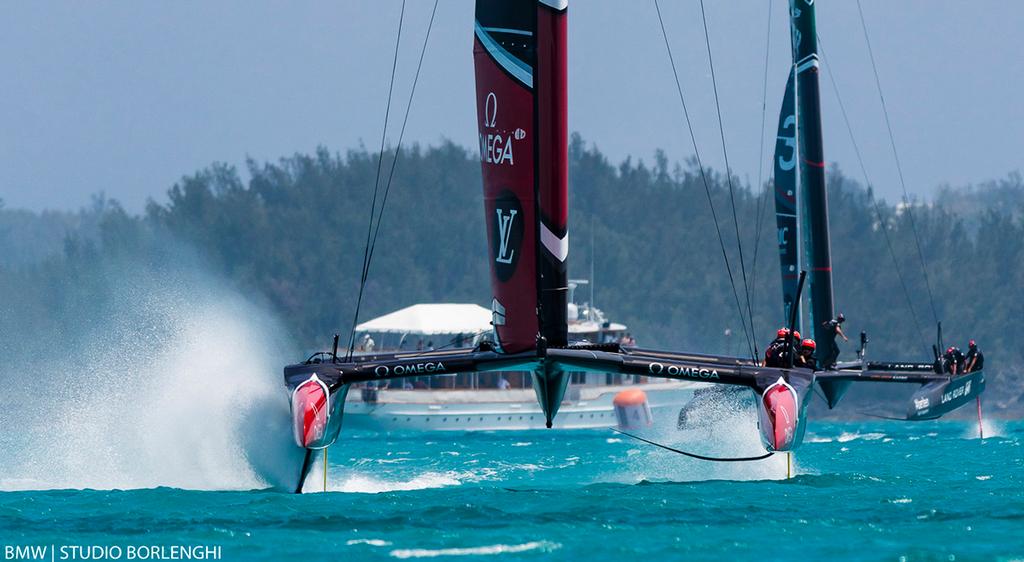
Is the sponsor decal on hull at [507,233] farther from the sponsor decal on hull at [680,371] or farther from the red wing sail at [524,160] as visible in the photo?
the sponsor decal on hull at [680,371]

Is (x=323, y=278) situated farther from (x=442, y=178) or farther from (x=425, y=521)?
(x=425, y=521)

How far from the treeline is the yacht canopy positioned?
23991 mm

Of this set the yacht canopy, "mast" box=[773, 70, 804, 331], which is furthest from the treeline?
"mast" box=[773, 70, 804, 331]

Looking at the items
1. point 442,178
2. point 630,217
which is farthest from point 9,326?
point 630,217

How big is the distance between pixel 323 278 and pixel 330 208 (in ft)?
13.1

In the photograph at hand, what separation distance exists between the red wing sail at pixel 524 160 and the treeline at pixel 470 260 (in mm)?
50324

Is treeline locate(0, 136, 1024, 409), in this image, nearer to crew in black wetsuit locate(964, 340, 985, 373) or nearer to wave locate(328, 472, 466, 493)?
crew in black wetsuit locate(964, 340, 985, 373)

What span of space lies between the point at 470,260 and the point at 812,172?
45864 millimetres

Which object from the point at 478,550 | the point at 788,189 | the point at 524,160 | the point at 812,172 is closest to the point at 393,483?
the point at 524,160

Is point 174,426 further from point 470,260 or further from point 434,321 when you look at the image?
point 470,260

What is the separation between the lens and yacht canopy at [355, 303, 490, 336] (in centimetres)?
3928

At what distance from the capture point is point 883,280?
7169 cm

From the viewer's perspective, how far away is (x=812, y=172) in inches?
1024

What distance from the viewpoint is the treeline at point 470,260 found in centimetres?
6856
